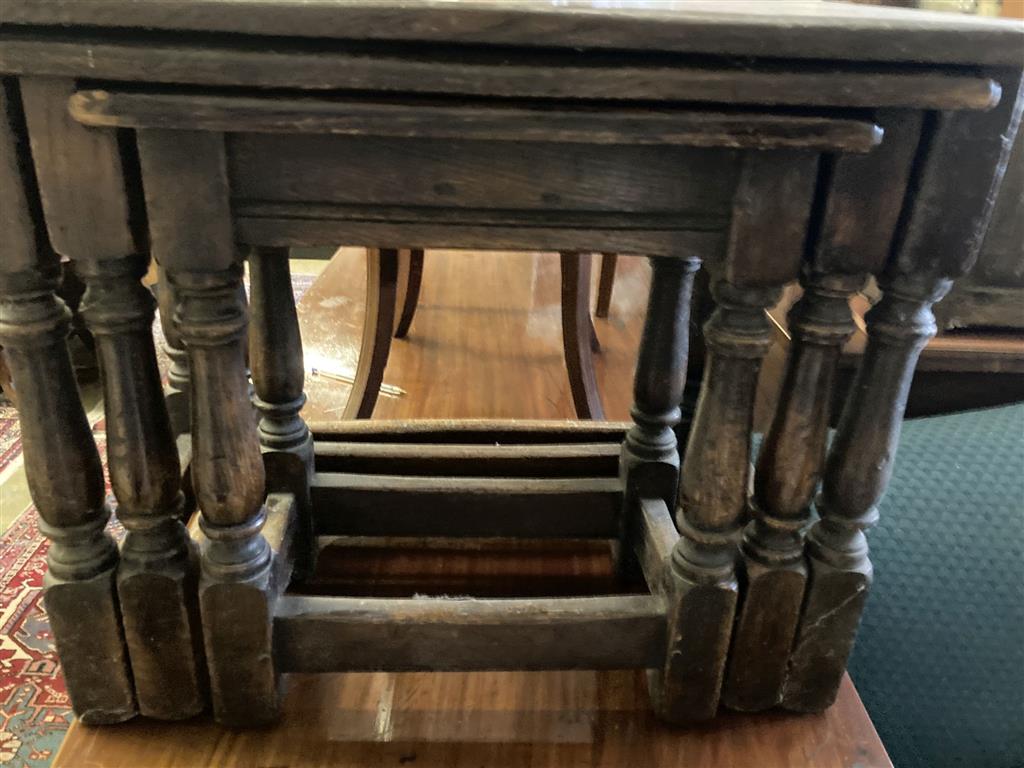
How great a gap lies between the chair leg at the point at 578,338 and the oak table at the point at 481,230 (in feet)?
2.39

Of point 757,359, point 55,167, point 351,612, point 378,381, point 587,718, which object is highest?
point 55,167

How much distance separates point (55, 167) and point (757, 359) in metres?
0.46

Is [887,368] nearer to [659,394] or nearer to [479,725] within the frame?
[659,394]

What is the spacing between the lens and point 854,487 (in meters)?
0.64

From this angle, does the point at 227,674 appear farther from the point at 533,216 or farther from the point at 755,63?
the point at 755,63

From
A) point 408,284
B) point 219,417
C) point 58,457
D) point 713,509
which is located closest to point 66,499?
point 58,457

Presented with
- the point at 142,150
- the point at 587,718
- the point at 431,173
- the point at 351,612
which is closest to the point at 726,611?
the point at 587,718

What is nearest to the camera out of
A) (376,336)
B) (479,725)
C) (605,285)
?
(479,725)

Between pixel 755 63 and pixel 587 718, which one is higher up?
pixel 755 63

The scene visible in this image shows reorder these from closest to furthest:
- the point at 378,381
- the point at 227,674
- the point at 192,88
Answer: the point at 192,88, the point at 227,674, the point at 378,381

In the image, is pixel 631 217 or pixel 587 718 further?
pixel 587 718

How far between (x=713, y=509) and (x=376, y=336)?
879 millimetres

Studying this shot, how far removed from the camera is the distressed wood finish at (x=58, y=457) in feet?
1.70

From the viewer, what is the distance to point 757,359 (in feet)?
1.92
